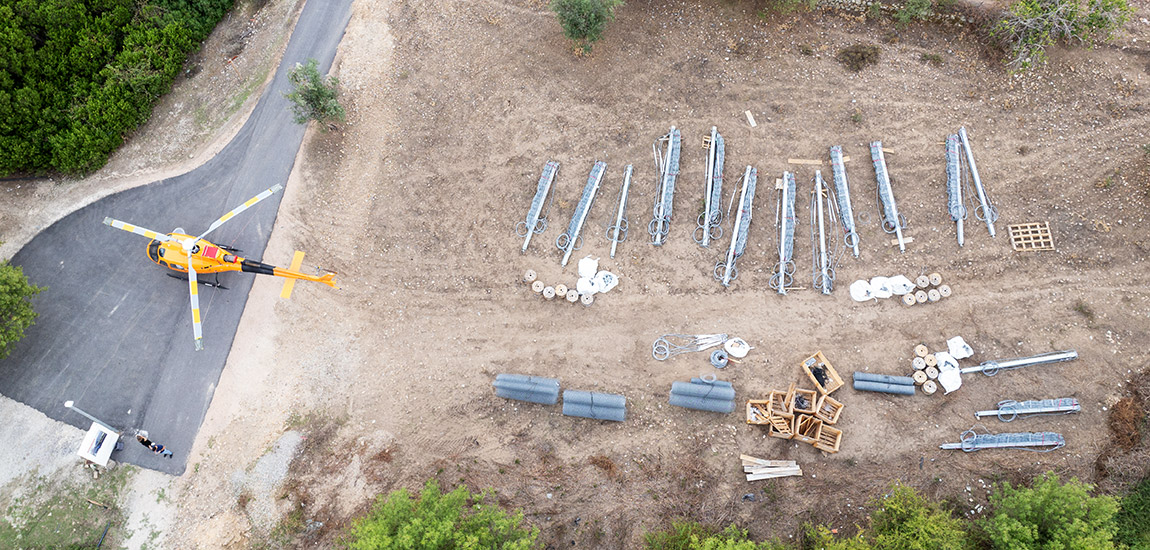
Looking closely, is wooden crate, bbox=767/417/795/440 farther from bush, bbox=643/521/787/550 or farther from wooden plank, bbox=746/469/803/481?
bush, bbox=643/521/787/550

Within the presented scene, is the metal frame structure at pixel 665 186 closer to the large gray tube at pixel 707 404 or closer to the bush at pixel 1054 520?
the large gray tube at pixel 707 404

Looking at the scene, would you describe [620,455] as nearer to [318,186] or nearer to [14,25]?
[318,186]

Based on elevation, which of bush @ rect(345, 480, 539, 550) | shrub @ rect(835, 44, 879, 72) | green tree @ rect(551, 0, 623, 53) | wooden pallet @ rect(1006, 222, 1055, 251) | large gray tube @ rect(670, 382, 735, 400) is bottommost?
large gray tube @ rect(670, 382, 735, 400)

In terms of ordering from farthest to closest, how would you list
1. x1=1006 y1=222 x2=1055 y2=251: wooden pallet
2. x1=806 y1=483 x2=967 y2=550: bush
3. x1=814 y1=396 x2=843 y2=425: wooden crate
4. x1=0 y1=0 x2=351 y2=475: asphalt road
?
x1=0 y1=0 x2=351 y2=475: asphalt road
x1=1006 y1=222 x2=1055 y2=251: wooden pallet
x1=814 y1=396 x2=843 y2=425: wooden crate
x1=806 y1=483 x2=967 y2=550: bush

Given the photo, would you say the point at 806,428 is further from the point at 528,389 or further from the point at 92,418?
the point at 92,418

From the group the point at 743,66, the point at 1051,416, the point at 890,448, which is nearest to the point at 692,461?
the point at 890,448

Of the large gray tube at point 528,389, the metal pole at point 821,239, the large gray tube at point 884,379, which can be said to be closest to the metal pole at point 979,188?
the metal pole at point 821,239

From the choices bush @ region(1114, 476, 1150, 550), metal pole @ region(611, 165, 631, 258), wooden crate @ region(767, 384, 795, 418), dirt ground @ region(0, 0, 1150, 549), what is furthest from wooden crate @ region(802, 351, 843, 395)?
bush @ region(1114, 476, 1150, 550)
